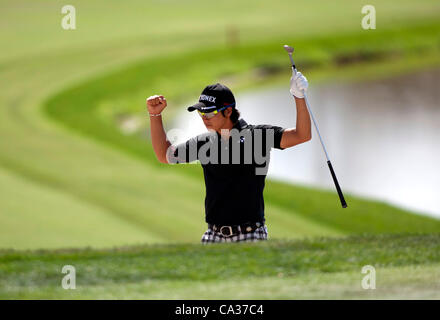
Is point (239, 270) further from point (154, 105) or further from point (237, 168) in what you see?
point (154, 105)

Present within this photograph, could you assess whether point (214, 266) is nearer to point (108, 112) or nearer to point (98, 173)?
point (98, 173)

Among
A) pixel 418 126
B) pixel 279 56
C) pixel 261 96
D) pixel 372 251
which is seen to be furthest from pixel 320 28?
pixel 372 251

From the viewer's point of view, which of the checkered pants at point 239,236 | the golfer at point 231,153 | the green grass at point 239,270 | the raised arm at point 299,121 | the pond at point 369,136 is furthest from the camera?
the pond at point 369,136

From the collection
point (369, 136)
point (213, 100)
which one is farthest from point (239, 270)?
point (369, 136)

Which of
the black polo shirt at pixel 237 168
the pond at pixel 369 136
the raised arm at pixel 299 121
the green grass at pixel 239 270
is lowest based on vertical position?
the green grass at pixel 239 270

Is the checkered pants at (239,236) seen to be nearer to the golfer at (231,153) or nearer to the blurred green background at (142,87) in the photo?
the golfer at (231,153)

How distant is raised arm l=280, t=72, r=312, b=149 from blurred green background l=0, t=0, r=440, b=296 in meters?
4.61

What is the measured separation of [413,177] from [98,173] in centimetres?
560

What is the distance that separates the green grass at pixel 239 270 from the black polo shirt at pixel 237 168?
1.59 feet

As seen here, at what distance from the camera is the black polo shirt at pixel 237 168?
170 inches

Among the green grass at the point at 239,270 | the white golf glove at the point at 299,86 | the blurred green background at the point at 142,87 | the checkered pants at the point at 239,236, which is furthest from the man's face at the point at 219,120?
the blurred green background at the point at 142,87

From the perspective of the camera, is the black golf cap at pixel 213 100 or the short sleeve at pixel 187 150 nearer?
the black golf cap at pixel 213 100

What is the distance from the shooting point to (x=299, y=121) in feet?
13.8

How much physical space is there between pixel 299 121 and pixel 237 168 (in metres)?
0.42
